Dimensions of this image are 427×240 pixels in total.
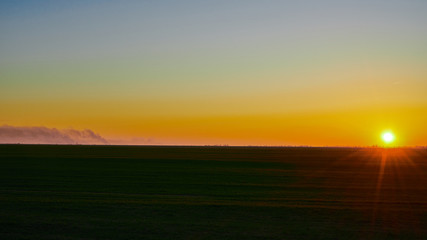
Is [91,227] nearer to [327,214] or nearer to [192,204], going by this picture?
[192,204]

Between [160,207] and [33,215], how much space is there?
5395 mm

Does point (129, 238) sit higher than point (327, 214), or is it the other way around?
point (327, 214)

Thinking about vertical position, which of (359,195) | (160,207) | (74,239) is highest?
(359,195)

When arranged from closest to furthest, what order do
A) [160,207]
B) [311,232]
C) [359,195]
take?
[311,232] → [160,207] → [359,195]

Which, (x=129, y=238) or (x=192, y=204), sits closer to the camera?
(x=129, y=238)

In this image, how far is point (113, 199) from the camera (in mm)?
20672

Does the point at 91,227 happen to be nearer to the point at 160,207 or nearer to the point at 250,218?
the point at 160,207

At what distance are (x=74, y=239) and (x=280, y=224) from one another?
→ 24.3ft

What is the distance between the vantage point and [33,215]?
16.1 m

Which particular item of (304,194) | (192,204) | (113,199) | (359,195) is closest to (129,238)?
(192,204)

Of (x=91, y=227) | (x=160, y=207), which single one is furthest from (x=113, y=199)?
(x=91, y=227)

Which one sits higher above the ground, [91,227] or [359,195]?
[359,195]

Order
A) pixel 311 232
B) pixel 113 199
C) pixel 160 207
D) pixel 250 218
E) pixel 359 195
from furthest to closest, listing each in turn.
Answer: pixel 359 195 → pixel 113 199 → pixel 160 207 → pixel 250 218 → pixel 311 232

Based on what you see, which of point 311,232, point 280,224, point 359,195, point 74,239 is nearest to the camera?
point 74,239
